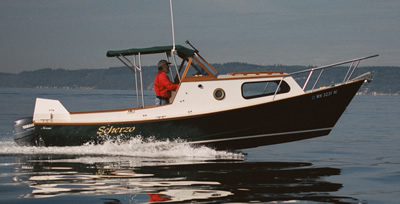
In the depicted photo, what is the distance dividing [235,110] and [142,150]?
107 inches

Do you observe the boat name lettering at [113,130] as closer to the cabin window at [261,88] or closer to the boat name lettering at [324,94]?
the cabin window at [261,88]

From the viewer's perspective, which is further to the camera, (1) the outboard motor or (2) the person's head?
(1) the outboard motor

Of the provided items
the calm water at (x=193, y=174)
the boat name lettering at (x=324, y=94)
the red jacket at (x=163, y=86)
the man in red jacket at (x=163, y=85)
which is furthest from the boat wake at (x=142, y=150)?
the boat name lettering at (x=324, y=94)

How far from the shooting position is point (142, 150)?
535 inches

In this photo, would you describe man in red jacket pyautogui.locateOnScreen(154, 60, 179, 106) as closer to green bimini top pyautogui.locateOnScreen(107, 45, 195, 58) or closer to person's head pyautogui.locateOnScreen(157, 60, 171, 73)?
person's head pyautogui.locateOnScreen(157, 60, 171, 73)

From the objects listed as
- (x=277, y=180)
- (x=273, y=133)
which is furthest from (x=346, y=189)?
(x=273, y=133)

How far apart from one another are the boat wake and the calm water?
0.08ft

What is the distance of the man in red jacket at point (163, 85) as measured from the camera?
13.5 m

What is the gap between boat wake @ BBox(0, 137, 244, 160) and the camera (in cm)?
1336

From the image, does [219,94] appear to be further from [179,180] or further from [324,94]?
[179,180]

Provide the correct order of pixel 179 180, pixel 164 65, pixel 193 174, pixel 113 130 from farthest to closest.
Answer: pixel 164 65 → pixel 113 130 → pixel 193 174 → pixel 179 180

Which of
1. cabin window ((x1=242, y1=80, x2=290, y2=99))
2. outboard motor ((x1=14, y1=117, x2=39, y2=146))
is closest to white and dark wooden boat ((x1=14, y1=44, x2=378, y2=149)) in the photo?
cabin window ((x1=242, y1=80, x2=290, y2=99))

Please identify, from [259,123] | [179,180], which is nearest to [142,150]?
[259,123]

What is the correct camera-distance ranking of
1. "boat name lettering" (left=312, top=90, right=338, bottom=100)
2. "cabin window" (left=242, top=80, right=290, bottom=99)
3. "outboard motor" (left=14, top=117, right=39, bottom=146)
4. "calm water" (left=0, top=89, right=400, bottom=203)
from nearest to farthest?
"calm water" (left=0, top=89, right=400, bottom=203), "boat name lettering" (left=312, top=90, right=338, bottom=100), "cabin window" (left=242, top=80, right=290, bottom=99), "outboard motor" (left=14, top=117, right=39, bottom=146)
